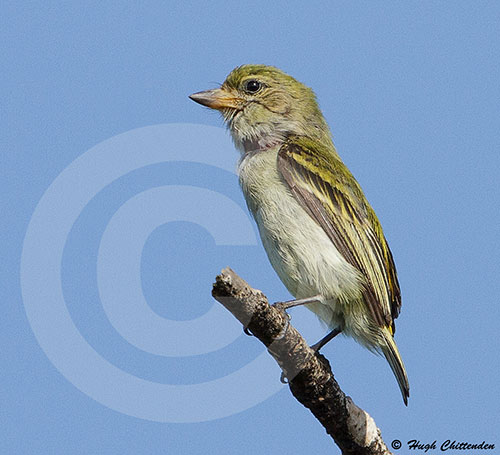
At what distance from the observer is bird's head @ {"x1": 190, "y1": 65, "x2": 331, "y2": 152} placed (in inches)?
337

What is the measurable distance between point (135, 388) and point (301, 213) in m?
2.70

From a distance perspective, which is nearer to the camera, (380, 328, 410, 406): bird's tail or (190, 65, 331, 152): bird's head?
(380, 328, 410, 406): bird's tail

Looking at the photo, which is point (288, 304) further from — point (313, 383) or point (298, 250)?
point (313, 383)

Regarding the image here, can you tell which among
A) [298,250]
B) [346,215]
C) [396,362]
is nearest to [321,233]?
[298,250]

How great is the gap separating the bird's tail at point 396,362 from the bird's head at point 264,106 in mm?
2318

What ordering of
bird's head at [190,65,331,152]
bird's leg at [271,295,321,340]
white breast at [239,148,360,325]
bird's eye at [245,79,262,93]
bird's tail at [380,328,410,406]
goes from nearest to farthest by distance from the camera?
bird's leg at [271,295,321,340]
white breast at [239,148,360,325]
bird's tail at [380,328,410,406]
bird's head at [190,65,331,152]
bird's eye at [245,79,262,93]

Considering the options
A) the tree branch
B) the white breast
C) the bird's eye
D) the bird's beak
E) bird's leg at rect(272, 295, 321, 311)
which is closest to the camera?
the tree branch

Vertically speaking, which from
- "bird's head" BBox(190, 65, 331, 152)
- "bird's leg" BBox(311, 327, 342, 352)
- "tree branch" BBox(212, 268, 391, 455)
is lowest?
"tree branch" BBox(212, 268, 391, 455)

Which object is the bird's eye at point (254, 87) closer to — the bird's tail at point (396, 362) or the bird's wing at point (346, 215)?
the bird's wing at point (346, 215)

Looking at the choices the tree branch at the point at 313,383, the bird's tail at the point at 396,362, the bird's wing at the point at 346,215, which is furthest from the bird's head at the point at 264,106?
the tree branch at the point at 313,383

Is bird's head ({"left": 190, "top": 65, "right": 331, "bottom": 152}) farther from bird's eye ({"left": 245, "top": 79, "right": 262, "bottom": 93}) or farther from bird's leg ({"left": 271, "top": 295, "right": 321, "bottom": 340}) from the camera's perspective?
bird's leg ({"left": 271, "top": 295, "right": 321, "bottom": 340})

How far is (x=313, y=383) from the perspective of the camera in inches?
256

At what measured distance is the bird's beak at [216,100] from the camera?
350 inches

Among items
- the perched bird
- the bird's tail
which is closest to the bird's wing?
the perched bird
